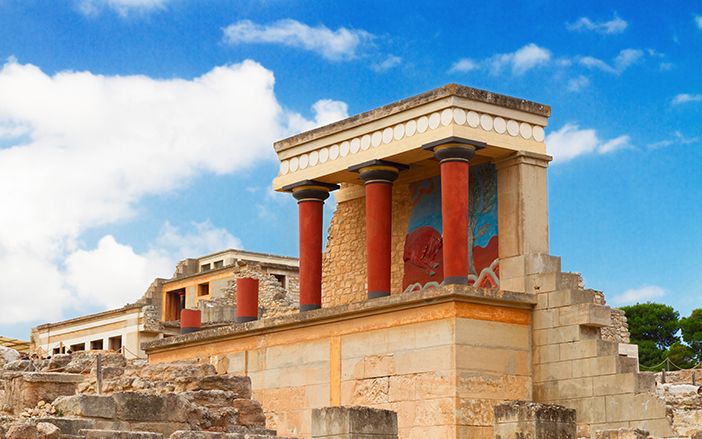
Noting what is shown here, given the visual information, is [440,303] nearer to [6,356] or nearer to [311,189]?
[311,189]

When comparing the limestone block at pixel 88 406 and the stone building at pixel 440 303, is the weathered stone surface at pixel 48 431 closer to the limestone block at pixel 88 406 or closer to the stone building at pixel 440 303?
the limestone block at pixel 88 406

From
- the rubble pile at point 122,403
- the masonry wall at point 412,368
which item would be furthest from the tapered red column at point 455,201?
the rubble pile at point 122,403

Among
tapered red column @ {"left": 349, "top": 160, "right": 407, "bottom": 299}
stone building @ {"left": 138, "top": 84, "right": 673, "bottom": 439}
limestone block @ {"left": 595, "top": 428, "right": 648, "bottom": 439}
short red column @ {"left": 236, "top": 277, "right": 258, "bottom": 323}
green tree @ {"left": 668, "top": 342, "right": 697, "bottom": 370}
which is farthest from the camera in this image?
green tree @ {"left": 668, "top": 342, "right": 697, "bottom": 370}

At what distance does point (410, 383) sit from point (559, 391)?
8.19 ft

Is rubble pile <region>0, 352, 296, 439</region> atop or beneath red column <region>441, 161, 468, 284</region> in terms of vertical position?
beneath

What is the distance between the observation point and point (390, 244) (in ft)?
78.8

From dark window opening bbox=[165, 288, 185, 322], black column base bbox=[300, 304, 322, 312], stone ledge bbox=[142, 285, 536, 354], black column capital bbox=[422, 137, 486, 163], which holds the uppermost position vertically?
dark window opening bbox=[165, 288, 185, 322]

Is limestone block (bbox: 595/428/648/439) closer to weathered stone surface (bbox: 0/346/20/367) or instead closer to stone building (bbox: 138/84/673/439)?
stone building (bbox: 138/84/673/439)

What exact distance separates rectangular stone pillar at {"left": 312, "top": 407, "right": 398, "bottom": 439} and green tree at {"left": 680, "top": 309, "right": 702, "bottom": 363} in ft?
152

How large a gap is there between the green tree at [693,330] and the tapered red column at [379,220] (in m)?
37.2

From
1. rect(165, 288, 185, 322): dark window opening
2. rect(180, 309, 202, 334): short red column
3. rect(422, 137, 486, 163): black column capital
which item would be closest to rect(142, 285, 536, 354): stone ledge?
rect(422, 137, 486, 163): black column capital

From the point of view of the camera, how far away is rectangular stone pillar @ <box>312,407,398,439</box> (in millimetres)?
13750

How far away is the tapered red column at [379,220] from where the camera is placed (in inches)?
929

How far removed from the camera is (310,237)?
25.8 m
